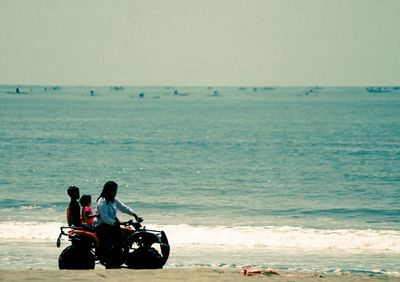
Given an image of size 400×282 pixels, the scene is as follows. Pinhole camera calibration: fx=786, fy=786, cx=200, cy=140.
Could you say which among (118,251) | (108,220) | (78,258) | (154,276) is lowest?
(154,276)

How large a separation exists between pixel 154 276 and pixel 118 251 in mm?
1066

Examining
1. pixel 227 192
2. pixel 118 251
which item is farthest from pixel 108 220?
pixel 227 192

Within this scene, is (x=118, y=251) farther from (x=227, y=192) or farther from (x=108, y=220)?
(x=227, y=192)

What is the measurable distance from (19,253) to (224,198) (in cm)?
1580

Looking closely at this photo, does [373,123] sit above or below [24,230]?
above

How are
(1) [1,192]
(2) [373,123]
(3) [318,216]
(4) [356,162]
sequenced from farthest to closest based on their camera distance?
1. (2) [373,123]
2. (4) [356,162]
3. (1) [1,192]
4. (3) [318,216]

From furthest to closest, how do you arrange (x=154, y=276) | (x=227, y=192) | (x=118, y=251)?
1. (x=227, y=192)
2. (x=118, y=251)
3. (x=154, y=276)

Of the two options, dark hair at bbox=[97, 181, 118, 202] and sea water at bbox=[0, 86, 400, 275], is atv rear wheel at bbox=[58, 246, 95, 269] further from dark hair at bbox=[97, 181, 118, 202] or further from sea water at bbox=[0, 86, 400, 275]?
sea water at bbox=[0, 86, 400, 275]

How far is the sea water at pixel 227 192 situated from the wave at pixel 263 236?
35 mm

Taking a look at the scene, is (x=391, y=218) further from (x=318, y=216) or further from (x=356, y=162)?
(x=356, y=162)

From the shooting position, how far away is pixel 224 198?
3497cm

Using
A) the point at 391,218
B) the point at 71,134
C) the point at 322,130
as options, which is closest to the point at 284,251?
the point at 391,218

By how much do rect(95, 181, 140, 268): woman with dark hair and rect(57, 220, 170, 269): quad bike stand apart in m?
0.06

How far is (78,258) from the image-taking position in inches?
590
